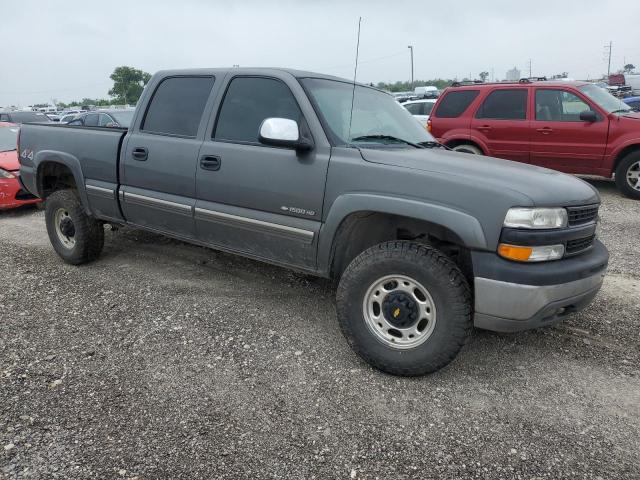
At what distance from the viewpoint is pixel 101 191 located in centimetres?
446

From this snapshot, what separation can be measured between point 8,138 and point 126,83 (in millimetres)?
65081

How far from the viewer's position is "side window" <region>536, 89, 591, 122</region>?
789 centimetres

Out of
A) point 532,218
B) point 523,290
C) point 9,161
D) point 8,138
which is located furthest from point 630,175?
point 8,138

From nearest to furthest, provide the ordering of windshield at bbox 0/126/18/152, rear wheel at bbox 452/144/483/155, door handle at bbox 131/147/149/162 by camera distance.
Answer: door handle at bbox 131/147/149/162
windshield at bbox 0/126/18/152
rear wheel at bbox 452/144/483/155

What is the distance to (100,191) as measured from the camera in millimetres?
4469

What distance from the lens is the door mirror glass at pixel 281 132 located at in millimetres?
3113

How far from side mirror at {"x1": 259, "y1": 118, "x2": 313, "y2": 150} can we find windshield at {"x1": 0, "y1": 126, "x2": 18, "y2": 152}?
7109mm

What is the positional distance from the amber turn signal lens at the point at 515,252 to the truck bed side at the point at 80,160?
328 centimetres

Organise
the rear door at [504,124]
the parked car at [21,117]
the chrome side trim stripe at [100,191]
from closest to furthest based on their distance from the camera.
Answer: the chrome side trim stripe at [100,191] → the rear door at [504,124] → the parked car at [21,117]

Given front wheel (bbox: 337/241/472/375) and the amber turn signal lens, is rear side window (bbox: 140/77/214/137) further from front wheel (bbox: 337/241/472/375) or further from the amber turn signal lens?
the amber turn signal lens

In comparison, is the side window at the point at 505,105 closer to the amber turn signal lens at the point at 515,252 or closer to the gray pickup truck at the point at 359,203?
the gray pickup truck at the point at 359,203

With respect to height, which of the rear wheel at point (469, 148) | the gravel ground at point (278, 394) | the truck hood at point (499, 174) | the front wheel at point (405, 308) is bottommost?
the gravel ground at point (278, 394)

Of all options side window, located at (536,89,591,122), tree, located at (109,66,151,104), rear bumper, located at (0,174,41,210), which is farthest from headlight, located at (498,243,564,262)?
tree, located at (109,66,151,104)

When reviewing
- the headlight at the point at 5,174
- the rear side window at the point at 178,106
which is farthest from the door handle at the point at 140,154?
the headlight at the point at 5,174
